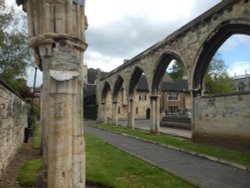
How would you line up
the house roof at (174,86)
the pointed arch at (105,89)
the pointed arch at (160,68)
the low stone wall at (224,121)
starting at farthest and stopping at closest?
1. the house roof at (174,86)
2. the pointed arch at (105,89)
3. the pointed arch at (160,68)
4. the low stone wall at (224,121)

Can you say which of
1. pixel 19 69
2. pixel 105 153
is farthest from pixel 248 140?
pixel 19 69

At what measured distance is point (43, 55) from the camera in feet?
12.7

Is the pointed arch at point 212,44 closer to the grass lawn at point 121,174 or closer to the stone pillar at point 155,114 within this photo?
the stone pillar at point 155,114

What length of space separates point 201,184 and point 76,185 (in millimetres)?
3941

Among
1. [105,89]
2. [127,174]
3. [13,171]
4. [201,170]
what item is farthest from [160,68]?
[105,89]

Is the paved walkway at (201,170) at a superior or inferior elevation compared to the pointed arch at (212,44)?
inferior

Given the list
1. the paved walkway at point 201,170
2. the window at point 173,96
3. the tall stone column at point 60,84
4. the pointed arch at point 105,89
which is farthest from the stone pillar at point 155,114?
the window at point 173,96

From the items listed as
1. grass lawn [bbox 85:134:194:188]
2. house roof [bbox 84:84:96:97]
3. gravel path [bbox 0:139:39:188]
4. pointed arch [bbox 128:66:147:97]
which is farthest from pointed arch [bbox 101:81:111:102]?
grass lawn [bbox 85:134:194:188]

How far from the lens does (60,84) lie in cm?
375

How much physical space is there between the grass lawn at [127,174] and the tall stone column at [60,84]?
2.98 metres

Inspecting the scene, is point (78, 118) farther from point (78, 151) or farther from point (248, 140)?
point (248, 140)

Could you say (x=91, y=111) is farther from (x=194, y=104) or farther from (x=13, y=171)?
(x=13, y=171)

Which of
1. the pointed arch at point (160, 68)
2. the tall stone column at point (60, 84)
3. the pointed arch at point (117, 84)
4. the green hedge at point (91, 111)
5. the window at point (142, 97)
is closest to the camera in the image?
the tall stone column at point (60, 84)

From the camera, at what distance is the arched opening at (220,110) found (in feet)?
41.2
